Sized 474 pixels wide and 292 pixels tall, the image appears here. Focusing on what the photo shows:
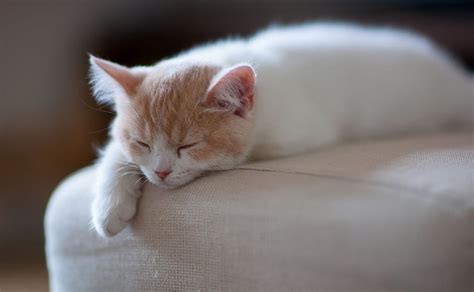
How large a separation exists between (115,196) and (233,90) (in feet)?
1.32

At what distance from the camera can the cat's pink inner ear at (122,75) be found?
4.45 ft

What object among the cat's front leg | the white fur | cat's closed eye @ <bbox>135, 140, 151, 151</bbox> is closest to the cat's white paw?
the cat's front leg

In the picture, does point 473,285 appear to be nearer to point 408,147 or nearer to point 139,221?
point 408,147

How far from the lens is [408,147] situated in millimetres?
1345

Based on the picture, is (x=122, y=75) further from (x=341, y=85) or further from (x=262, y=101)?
(x=341, y=85)

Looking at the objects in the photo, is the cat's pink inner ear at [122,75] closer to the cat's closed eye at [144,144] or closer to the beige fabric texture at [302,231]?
the cat's closed eye at [144,144]

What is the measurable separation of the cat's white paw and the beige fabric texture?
0.03m

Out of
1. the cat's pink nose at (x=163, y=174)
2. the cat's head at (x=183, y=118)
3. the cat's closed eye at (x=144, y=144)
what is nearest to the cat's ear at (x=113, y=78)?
the cat's head at (x=183, y=118)

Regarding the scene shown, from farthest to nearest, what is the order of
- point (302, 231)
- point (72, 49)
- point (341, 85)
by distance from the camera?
point (72, 49)
point (341, 85)
point (302, 231)

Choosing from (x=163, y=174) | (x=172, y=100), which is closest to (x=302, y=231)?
(x=163, y=174)

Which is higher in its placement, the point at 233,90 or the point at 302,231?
the point at 233,90

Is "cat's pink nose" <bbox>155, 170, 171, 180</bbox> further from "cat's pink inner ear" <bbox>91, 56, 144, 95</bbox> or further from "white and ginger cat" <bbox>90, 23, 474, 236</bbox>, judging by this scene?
"cat's pink inner ear" <bbox>91, 56, 144, 95</bbox>

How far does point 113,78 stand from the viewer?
136cm

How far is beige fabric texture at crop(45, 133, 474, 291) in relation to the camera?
2.99 feet
